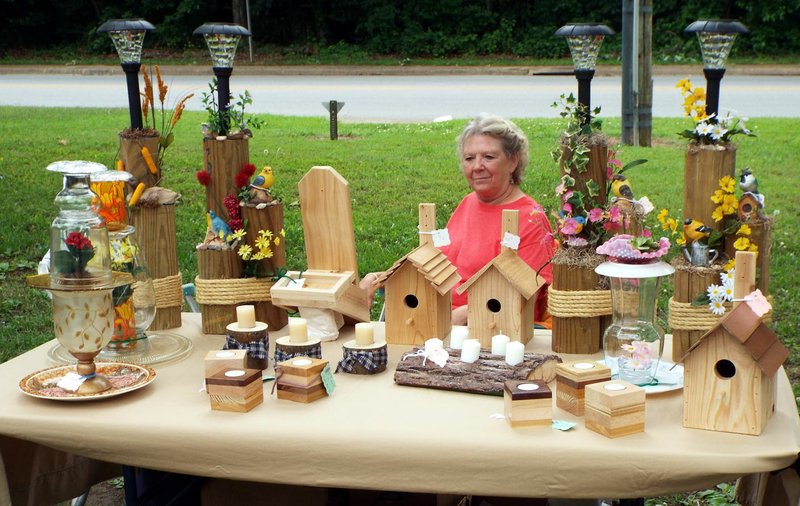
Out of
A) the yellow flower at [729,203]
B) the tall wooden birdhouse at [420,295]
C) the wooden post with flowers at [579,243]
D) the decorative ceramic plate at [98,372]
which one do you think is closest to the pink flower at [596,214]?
the wooden post with flowers at [579,243]

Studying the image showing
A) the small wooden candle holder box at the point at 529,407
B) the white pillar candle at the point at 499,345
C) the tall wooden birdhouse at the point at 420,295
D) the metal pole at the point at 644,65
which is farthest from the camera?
the metal pole at the point at 644,65

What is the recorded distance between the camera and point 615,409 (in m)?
1.91

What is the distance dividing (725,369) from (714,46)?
2.64 ft

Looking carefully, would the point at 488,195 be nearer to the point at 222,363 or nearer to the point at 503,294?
the point at 503,294

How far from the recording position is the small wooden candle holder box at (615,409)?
191 centimetres

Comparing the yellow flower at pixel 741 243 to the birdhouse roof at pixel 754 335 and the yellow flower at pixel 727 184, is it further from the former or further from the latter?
the birdhouse roof at pixel 754 335

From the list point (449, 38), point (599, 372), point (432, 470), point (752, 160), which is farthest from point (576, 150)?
point (449, 38)

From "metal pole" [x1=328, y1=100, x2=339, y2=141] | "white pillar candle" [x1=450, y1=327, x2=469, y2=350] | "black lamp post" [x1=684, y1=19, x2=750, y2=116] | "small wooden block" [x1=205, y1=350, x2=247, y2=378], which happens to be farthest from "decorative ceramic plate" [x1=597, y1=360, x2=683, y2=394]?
"metal pole" [x1=328, y1=100, x2=339, y2=141]

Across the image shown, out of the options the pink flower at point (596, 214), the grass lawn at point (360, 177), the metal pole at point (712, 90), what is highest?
the metal pole at point (712, 90)

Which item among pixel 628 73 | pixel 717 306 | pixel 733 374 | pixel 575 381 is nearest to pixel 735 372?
pixel 733 374

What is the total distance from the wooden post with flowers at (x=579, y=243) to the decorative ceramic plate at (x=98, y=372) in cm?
106

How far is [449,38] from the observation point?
719 inches

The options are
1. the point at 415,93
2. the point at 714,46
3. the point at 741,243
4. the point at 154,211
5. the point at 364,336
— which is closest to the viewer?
the point at 741,243

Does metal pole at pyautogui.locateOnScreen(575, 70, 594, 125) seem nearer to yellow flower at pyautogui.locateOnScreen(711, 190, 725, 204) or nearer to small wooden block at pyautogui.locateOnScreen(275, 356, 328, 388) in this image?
yellow flower at pyautogui.locateOnScreen(711, 190, 725, 204)
